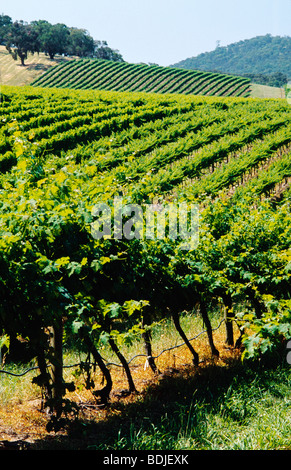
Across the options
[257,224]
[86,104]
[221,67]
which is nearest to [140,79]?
[86,104]

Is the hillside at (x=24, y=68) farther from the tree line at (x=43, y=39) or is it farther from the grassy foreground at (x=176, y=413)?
the grassy foreground at (x=176, y=413)

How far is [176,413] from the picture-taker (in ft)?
13.3

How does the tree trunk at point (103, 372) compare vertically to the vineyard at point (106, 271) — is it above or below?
below

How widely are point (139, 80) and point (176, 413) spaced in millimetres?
69258

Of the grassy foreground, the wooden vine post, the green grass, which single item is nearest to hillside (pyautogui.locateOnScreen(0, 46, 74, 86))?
the grassy foreground

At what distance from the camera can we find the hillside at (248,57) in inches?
5684

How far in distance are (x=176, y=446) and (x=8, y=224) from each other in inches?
89.2

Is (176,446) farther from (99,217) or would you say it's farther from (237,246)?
(237,246)

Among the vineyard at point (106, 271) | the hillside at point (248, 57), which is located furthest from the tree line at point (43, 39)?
the vineyard at point (106, 271)

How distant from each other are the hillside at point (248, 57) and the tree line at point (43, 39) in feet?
213

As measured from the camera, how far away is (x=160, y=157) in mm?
18312

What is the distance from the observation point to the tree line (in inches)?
3150

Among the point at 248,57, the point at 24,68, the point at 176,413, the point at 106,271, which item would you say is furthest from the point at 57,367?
the point at 248,57

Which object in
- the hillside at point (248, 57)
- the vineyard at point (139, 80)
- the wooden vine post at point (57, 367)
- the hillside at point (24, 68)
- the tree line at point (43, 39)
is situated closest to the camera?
the wooden vine post at point (57, 367)
